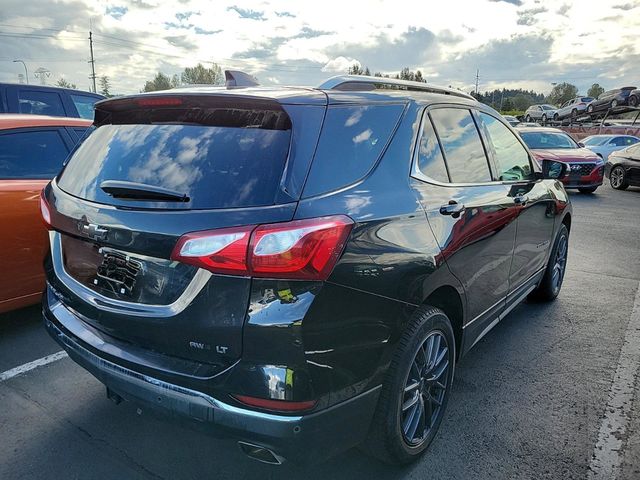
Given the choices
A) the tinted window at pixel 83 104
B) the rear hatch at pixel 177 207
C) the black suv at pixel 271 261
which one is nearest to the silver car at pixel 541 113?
the tinted window at pixel 83 104

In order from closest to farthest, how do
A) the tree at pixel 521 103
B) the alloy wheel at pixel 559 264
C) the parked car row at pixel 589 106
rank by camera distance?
the alloy wheel at pixel 559 264, the parked car row at pixel 589 106, the tree at pixel 521 103

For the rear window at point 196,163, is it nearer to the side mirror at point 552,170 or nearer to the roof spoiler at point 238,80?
the roof spoiler at point 238,80

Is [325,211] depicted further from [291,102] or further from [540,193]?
[540,193]

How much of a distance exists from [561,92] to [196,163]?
10456cm

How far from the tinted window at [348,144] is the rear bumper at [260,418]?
0.85 metres

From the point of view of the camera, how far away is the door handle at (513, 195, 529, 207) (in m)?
3.48

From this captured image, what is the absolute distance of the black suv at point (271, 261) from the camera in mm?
1831

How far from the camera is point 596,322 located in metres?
4.44

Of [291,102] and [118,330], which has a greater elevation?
[291,102]

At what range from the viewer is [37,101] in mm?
8266

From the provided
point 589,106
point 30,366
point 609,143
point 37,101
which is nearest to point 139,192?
point 30,366

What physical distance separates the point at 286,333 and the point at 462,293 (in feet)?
4.39

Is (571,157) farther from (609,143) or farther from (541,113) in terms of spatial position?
(541,113)

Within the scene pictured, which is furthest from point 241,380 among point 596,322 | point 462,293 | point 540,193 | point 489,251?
point 596,322
